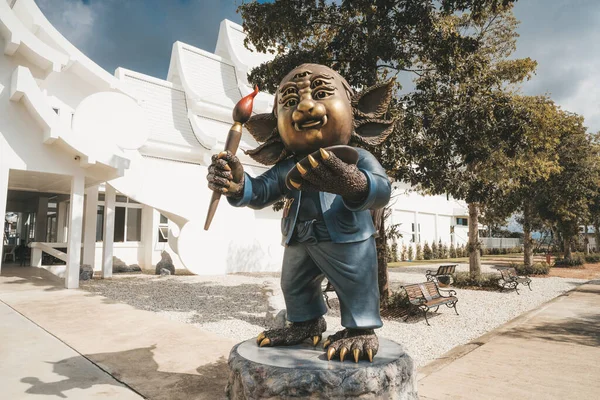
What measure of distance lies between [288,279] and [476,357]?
3460 millimetres

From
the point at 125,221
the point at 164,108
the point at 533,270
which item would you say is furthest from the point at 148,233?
the point at 533,270

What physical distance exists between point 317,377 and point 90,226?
38.7 feet

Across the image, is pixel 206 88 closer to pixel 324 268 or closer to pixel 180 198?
pixel 180 198

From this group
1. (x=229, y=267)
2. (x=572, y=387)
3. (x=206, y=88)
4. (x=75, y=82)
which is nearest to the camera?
(x=572, y=387)

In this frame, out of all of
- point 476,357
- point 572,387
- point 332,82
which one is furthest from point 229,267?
point 332,82

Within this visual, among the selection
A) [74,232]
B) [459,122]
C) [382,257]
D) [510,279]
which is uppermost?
[459,122]

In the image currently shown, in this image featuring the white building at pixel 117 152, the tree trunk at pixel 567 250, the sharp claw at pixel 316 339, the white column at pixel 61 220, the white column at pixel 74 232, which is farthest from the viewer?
the tree trunk at pixel 567 250

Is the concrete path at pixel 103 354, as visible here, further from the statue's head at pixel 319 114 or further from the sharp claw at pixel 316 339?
the statue's head at pixel 319 114

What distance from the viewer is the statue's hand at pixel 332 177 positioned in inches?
68.2

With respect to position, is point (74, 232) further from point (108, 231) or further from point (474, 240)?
point (474, 240)

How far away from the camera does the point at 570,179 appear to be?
1494 centimetres

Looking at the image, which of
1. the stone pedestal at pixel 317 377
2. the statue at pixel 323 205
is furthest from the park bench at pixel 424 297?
the stone pedestal at pixel 317 377

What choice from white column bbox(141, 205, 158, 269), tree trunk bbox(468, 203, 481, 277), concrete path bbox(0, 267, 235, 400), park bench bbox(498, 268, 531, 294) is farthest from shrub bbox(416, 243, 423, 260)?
concrete path bbox(0, 267, 235, 400)

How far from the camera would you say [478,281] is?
38.6 ft
